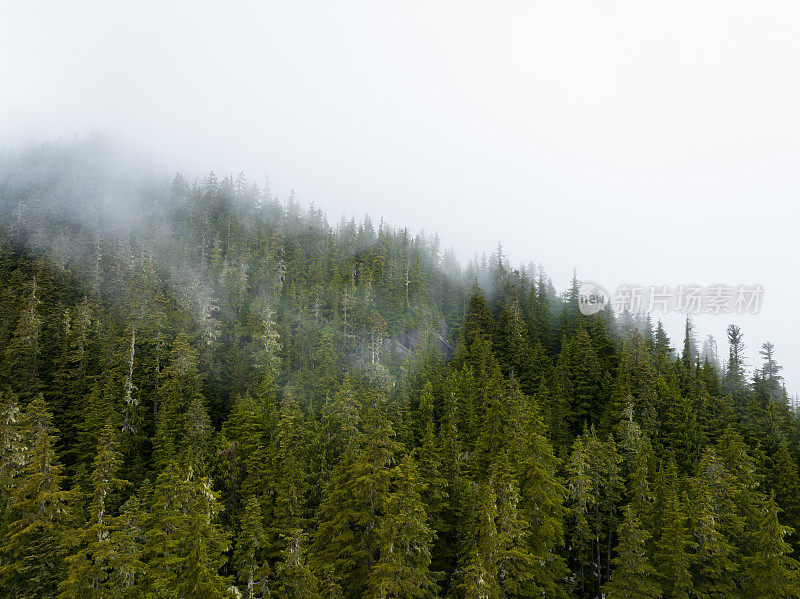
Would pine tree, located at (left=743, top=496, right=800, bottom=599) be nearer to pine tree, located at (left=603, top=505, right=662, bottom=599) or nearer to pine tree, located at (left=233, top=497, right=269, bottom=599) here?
pine tree, located at (left=603, top=505, right=662, bottom=599)

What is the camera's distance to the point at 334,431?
153 ft

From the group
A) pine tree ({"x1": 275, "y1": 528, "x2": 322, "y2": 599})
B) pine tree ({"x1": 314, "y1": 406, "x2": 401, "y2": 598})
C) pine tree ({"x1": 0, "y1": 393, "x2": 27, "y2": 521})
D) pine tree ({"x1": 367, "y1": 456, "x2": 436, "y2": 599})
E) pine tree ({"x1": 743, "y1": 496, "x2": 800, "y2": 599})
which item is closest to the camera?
pine tree ({"x1": 275, "y1": 528, "x2": 322, "y2": 599})

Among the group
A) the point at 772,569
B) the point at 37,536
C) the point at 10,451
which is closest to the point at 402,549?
the point at 37,536

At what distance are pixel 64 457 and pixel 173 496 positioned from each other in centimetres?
3669

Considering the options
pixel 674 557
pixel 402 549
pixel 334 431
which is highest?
pixel 402 549

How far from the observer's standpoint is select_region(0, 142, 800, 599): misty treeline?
21.5 meters

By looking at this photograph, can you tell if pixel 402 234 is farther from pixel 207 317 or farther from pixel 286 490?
pixel 286 490

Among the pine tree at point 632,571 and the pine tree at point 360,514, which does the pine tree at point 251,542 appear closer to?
the pine tree at point 360,514

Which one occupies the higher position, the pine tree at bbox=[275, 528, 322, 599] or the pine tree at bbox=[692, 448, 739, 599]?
the pine tree at bbox=[275, 528, 322, 599]

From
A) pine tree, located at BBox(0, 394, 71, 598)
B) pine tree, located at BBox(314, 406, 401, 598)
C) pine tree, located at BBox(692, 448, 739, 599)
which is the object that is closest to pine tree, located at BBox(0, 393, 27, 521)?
pine tree, located at BBox(0, 394, 71, 598)

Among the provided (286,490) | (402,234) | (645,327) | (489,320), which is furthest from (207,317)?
(645,327)

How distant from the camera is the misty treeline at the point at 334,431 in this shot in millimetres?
21516

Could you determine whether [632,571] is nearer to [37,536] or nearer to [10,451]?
[37,536]

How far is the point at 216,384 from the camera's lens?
60.5 metres
